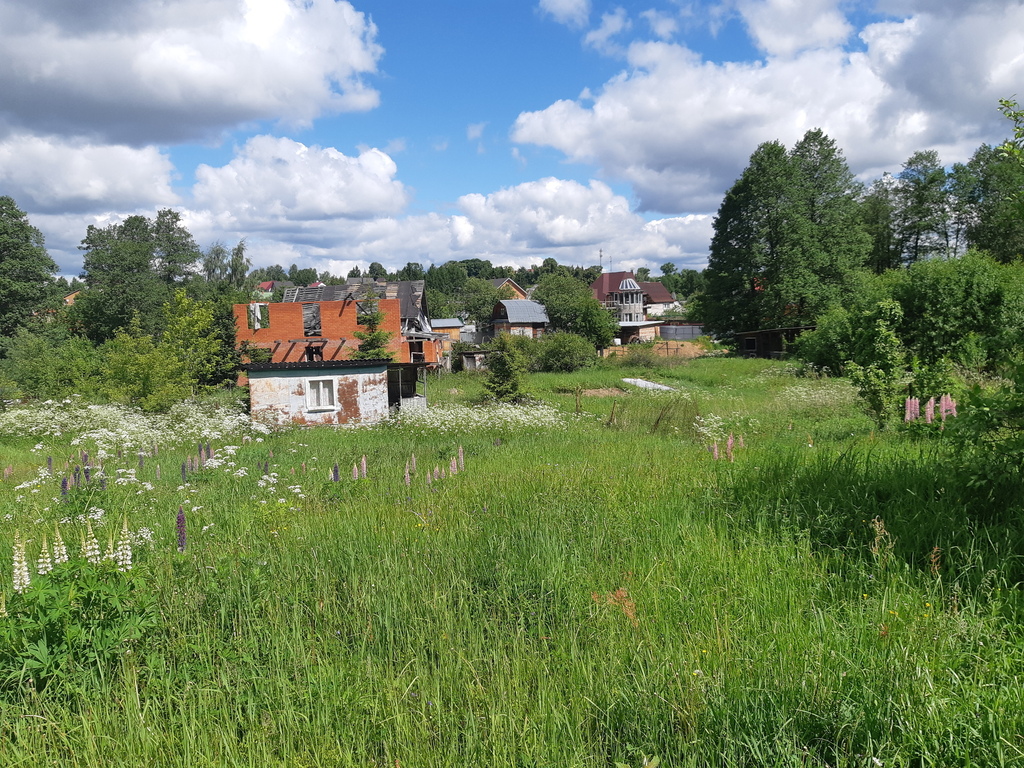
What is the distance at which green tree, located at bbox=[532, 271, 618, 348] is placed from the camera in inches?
2189

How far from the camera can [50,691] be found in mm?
3166

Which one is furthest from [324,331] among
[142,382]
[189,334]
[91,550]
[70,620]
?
[70,620]

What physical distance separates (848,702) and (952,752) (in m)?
0.39

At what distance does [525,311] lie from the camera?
6812 cm

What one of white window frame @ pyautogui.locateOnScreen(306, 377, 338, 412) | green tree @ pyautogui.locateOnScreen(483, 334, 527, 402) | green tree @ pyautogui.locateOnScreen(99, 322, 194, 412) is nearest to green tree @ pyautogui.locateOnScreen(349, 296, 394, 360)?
green tree @ pyautogui.locateOnScreen(483, 334, 527, 402)

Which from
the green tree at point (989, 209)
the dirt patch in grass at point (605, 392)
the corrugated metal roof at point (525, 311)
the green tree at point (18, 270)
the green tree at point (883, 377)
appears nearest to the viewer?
the green tree at point (883, 377)

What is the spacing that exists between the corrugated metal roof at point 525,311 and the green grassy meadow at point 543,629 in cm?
6060

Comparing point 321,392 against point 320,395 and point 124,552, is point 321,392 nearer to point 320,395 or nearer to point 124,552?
point 320,395

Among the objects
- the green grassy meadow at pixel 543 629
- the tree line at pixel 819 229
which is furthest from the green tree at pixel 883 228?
the green grassy meadow at pixel 543 629

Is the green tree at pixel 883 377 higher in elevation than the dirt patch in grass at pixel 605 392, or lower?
higher

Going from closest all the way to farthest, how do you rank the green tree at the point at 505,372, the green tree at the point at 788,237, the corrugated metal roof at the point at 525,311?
the green tree at the point at 505,372, the green tree at the point at 788,237, the corrugated metal roof at the point at 525,311

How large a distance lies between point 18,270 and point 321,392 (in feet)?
146

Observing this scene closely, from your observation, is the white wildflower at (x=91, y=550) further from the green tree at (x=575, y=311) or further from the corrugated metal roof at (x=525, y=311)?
the corrugated metal roof at (x=525, y=311)

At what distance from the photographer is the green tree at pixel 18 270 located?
46062 mm
